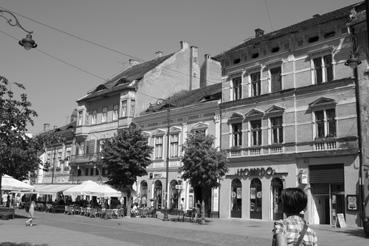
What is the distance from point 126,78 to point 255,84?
63.2 ft

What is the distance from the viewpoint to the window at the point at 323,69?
29.4 metres

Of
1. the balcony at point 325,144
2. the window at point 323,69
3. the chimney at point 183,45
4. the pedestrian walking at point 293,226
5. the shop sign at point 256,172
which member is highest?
the chimney at point 183,45

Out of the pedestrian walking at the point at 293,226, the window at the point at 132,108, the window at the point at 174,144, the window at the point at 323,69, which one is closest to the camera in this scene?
the pedestrian walking at the point at 293,226

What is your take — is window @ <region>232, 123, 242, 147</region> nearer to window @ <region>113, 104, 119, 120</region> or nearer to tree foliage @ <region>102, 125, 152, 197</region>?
tree foliage @ <region>102, 125, 152, 197</region>

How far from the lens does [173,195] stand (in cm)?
3959

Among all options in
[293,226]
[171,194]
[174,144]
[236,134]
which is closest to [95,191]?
[171,194]

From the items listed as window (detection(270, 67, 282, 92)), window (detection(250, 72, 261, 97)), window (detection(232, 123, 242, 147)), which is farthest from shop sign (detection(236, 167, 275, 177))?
window (detection(270, 67, 282, 92))

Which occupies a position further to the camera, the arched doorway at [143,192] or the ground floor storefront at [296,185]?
the arched doorway at [143,192]

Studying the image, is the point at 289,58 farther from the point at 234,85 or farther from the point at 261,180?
the point at 261,180

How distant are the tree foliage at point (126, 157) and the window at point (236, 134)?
6.85 meters

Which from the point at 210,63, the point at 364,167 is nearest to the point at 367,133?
the point at 364,167

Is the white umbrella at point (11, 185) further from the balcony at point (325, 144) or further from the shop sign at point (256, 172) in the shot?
the balcony at point (325, 144)

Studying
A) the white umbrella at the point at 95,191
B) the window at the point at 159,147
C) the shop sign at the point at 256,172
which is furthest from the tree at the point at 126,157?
the shop sign at the point at 256,172

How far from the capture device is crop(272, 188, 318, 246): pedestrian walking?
14.1 ft
